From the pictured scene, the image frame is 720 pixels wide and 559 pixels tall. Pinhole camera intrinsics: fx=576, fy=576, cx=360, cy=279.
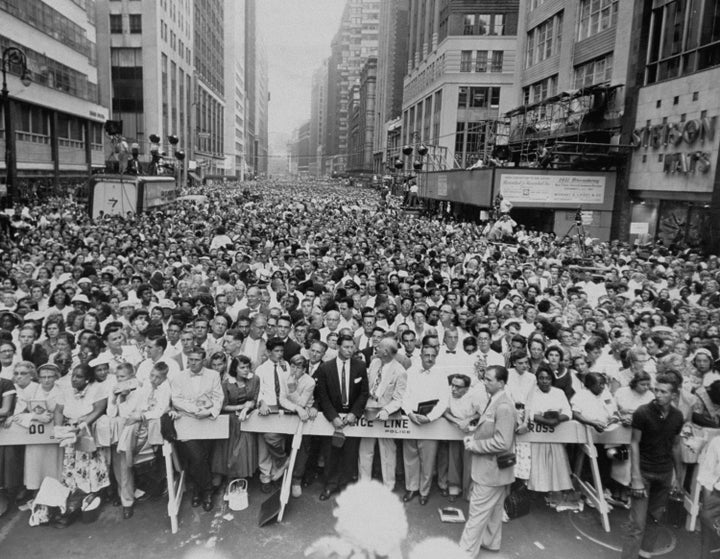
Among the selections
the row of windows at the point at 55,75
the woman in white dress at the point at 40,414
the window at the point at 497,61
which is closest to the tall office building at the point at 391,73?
the window at the point at 497,61

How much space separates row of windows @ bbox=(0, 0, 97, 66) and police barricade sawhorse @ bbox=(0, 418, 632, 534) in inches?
1388

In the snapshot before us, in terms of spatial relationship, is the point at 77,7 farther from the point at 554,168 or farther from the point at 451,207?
the point at 554,168

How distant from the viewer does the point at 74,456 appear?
5965mm

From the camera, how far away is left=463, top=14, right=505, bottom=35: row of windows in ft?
191

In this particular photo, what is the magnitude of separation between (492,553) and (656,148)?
2439 centimetres

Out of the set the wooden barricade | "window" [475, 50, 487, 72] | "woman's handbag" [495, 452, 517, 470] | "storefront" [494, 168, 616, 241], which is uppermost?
"window" [475, 50, 487, 72]

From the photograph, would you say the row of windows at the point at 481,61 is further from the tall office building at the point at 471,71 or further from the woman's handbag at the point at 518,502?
the woman's handbag at the point at 518,502

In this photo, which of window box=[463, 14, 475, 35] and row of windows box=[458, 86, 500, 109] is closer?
window box=[463, 14, 475, 35]

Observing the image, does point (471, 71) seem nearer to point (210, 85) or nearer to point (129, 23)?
point (129, 23)

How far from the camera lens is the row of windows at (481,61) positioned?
58.8 metres

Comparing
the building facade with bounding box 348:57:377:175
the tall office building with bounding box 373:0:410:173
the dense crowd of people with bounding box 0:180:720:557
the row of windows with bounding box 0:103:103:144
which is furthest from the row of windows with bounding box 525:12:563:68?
the building facade with bounding box 348:57:377:175

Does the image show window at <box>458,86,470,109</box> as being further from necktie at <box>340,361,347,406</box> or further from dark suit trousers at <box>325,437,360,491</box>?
Result: dark suit trousers at <box>325,437,360,491</box>

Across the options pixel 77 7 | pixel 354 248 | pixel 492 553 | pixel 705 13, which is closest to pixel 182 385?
pixel 492 553

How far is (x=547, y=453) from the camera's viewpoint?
243 inches
